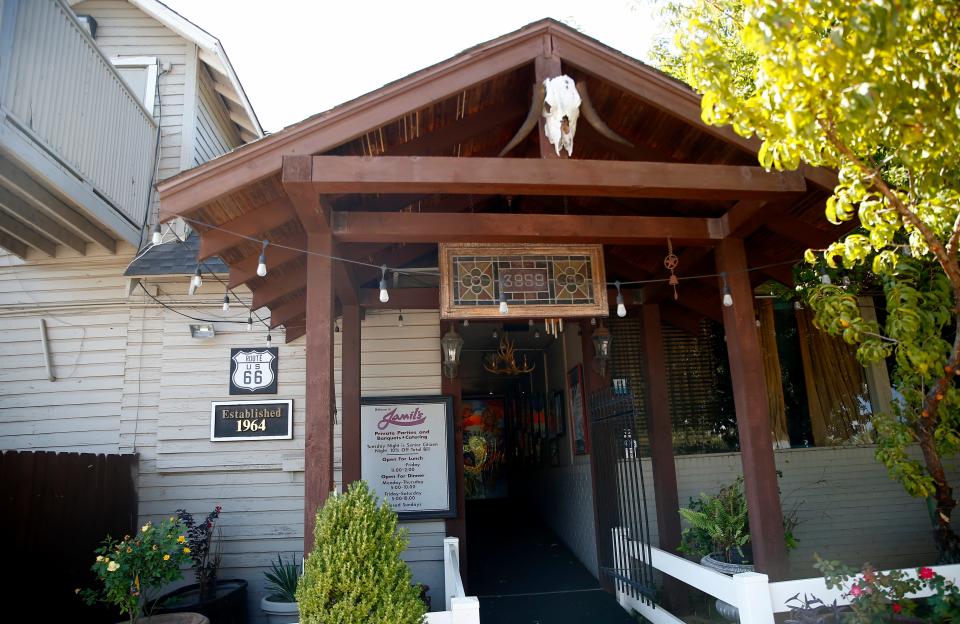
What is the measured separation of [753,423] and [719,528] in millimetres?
1291

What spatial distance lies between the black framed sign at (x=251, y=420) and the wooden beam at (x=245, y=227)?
9.57 ft

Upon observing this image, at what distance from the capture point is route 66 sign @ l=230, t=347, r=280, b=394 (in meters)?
7.36

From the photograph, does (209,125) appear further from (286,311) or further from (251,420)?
(251,420)

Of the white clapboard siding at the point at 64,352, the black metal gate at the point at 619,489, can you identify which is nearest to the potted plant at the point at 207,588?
the white clapboard siding at the point at 64,352

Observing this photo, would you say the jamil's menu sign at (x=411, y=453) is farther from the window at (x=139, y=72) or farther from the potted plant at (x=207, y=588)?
the window at (x=139, y=72)

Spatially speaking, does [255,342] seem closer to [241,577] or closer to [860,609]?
[241,577]

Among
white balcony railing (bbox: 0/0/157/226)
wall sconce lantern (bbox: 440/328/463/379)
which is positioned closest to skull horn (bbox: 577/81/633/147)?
wall sconce lantern (bbox: 440/328/463/379)

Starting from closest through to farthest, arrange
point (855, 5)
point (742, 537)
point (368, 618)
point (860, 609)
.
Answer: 1. point (855, 5)
2. point (368, 618)
3. point (860, 609)
4. point (742, 537)

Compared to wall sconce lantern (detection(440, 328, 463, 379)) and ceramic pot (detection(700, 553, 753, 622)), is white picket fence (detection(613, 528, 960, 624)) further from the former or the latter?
wall sconce lantern (detection(440, 328, 463, 379))

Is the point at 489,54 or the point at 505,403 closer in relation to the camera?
the point at 489,54

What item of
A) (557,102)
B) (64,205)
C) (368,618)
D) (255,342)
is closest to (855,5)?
(557,102)

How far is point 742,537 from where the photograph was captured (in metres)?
5.58

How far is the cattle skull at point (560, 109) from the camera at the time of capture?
456 cm

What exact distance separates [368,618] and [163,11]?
8.15m
